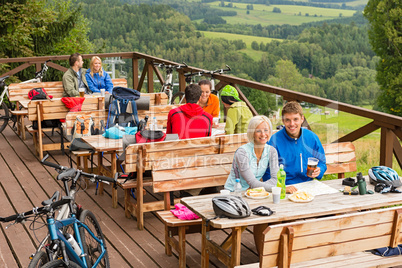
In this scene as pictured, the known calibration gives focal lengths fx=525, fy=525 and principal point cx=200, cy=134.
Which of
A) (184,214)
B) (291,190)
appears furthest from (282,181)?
(184,214)

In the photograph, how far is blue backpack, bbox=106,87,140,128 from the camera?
5586mm

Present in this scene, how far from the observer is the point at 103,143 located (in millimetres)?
4871

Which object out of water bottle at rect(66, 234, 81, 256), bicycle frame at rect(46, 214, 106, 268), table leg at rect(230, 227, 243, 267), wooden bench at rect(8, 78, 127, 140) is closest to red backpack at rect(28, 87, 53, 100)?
wooden bench at rect(8, 78, 127, 140)

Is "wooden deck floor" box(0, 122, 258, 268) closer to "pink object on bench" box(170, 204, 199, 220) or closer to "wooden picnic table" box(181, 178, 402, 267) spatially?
"pink object on bench" box(170, 204, 199, 220)

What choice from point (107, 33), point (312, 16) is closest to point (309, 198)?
point (107, 33)

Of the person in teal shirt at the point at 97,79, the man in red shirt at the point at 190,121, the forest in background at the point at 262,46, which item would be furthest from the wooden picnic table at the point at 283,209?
the forest in background at the point at 262,46

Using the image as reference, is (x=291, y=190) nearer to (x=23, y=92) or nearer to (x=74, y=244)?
(x=74, y=244)

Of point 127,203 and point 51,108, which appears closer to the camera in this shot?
point 127,203

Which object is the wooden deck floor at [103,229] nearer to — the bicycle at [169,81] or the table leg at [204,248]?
the table leg at [204,248]

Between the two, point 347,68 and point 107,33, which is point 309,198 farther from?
point 347,68

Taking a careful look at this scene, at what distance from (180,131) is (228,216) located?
1808mm

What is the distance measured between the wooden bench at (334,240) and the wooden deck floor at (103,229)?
0.98m

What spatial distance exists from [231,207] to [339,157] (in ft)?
5.66

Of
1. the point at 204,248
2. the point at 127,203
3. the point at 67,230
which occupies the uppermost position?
the point at 67,230
